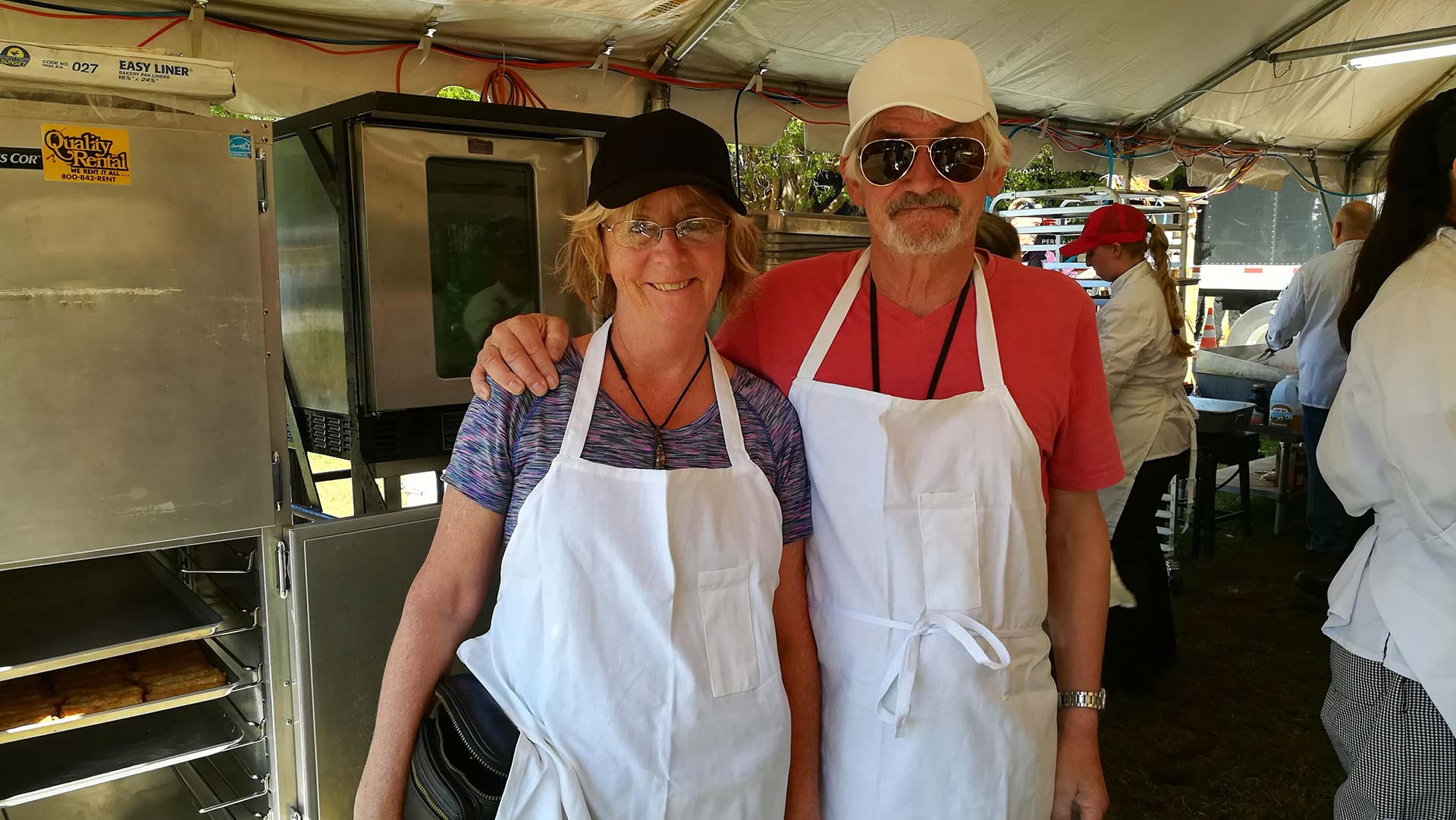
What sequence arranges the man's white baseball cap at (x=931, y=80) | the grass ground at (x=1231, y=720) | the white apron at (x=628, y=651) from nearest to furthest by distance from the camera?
the white apron at (x=628, y=651), the man's white baseball cap at (x=931, y=80), the grass ground at (x=1231, y=720)

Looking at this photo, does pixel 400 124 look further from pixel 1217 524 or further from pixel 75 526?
pixel 1217 524

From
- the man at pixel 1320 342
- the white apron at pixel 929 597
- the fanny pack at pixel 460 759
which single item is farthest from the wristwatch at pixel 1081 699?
the man at pixel 1320 342

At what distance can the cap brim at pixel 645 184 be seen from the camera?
4.44 feet

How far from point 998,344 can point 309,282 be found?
1.76 m

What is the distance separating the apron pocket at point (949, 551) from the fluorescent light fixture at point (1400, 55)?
251 inches

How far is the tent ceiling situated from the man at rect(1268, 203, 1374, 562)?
1.26m

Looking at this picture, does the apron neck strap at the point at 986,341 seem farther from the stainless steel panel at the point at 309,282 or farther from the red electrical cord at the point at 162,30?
the red electrical cord at the point at 162,30

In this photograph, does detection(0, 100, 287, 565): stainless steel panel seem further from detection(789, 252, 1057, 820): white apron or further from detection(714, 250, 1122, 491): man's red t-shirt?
detection(789, 252, 1057, 820): white apron

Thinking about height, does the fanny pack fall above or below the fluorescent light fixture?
below

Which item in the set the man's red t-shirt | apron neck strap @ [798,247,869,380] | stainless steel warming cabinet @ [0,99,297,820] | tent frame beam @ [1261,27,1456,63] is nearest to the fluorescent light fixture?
tent frame beam @ [1261,27,1456,63]

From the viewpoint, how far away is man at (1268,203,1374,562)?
17.9ft

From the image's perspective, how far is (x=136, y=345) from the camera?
173 cm

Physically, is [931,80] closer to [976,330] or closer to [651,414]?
[976,330]

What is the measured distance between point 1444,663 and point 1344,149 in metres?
8.27
